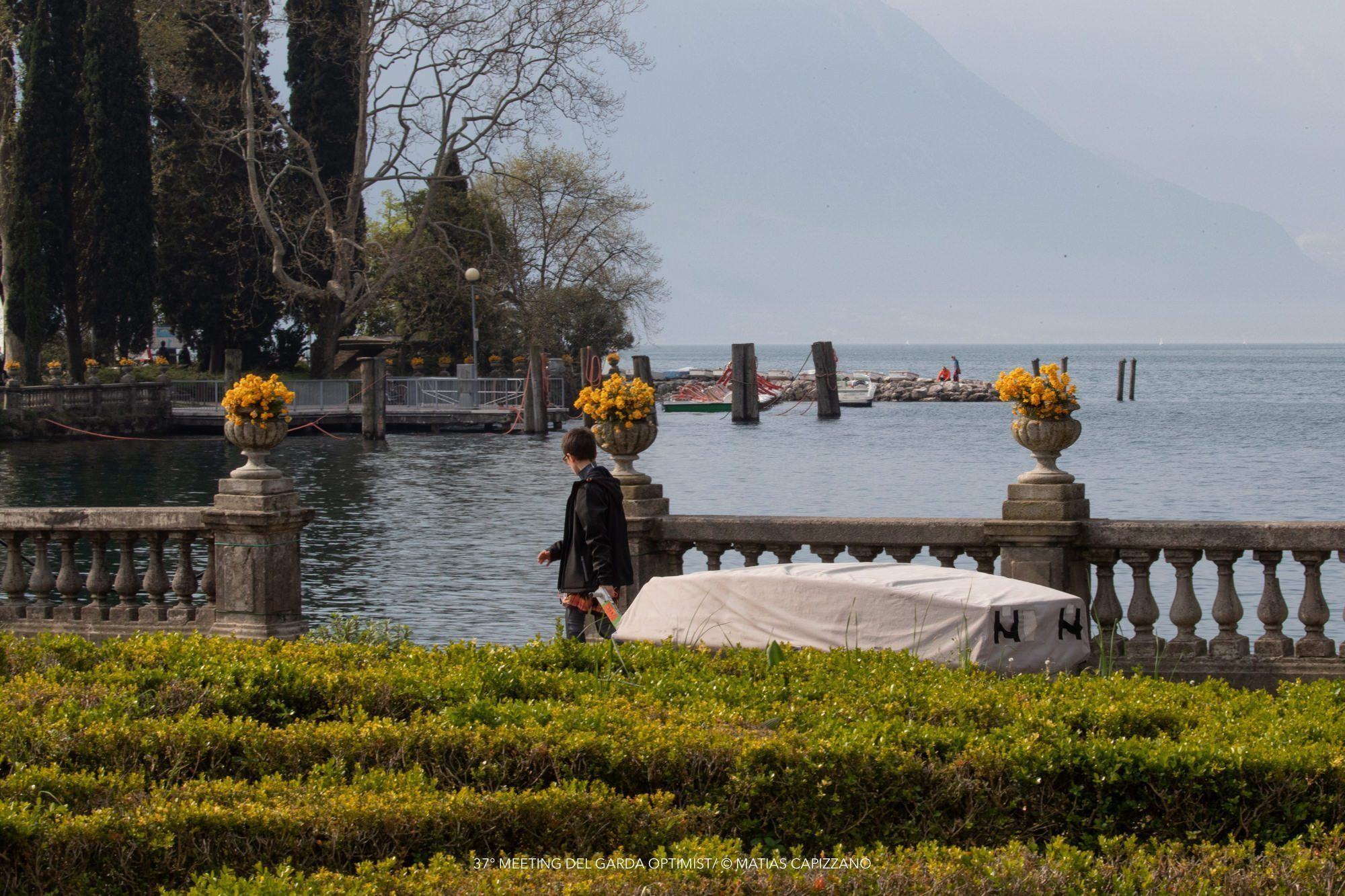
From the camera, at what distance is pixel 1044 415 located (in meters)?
9.18

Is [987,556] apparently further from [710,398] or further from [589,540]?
[710,398]

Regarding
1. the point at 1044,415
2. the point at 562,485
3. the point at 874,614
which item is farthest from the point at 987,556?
the point at 562,485

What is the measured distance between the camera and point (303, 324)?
2351 inches

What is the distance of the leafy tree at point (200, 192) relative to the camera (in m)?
54.3

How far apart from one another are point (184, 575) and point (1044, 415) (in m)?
6.18

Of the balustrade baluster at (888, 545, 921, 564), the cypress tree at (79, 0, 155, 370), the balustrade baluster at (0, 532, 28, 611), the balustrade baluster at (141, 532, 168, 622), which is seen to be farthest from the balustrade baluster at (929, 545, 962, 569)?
the cypress tree at (79, 0, 155, 370)

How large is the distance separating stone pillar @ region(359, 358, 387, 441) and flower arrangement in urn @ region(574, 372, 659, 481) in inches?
1529

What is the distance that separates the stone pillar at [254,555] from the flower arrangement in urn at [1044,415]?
4.87 meters

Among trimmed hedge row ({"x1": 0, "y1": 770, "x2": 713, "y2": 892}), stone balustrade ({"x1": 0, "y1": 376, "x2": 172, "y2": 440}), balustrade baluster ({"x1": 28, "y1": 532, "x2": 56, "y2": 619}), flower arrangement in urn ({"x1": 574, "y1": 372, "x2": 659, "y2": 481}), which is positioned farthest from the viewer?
stone balustrade ({"x1": 0, "y1": 376, "x2": 172, "y2": 440})

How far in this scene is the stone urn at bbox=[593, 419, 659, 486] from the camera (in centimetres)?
1000

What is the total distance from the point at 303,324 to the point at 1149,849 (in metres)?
57.7

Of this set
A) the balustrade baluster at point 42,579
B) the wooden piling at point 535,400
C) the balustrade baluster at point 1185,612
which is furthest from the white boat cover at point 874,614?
the wooden piling at point 535,400

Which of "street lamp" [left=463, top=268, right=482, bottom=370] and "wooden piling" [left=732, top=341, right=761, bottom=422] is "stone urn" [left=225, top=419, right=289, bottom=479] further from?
"wooden piling" [left=732, top=341, right=761, bottom=422]

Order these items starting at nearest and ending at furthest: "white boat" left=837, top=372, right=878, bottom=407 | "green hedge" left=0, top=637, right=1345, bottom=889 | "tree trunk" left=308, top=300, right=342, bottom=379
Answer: "green hedge" left=0, top=637, right=1345, bottom=889
"tree trunk" left=308, top=300, right=342, bottom=379
"white boat" left=837, top=372, right=878, bottom=407
